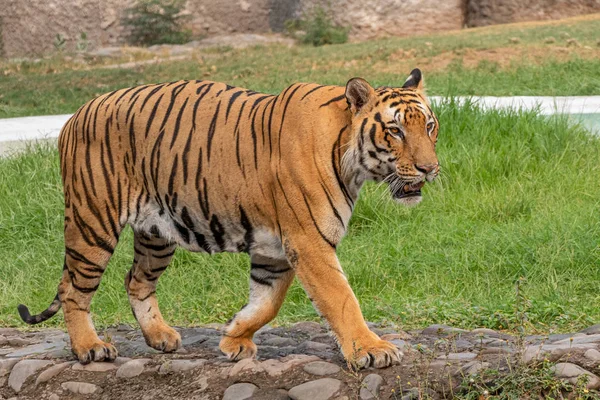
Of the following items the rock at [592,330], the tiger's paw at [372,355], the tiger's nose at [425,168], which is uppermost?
the tiger's nose at [425,168]

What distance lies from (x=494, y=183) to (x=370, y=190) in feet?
2.89

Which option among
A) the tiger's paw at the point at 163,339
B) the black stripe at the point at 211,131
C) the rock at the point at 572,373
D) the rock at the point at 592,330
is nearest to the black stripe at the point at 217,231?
the black stripe at the point at 211,131

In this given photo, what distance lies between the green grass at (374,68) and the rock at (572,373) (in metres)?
6.95

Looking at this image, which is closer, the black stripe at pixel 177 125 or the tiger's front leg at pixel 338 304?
the tiger's front leg at pixel 338 304

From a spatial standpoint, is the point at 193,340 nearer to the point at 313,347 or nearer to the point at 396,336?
the point at 313,347

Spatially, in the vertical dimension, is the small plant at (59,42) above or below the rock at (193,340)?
below

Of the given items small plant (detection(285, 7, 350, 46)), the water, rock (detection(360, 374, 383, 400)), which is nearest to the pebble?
rock (detection(360, 374, 383, 400))

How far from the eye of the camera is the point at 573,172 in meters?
7.41

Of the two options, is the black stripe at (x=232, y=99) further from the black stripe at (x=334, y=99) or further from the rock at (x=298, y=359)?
the rock at (x=298, y=359)

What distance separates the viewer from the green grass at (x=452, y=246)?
18.1 ft

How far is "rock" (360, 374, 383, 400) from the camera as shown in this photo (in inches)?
158

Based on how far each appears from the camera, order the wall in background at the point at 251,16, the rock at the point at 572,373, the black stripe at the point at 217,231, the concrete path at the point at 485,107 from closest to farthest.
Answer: the rock at the point at 572,373, the black stripe at the point at 217,231, the concrete path at the point at 485,107, the wall in background at the point at 251,16

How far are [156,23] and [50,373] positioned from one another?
1444 centimetres

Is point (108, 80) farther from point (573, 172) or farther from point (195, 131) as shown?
point (195, 131)
